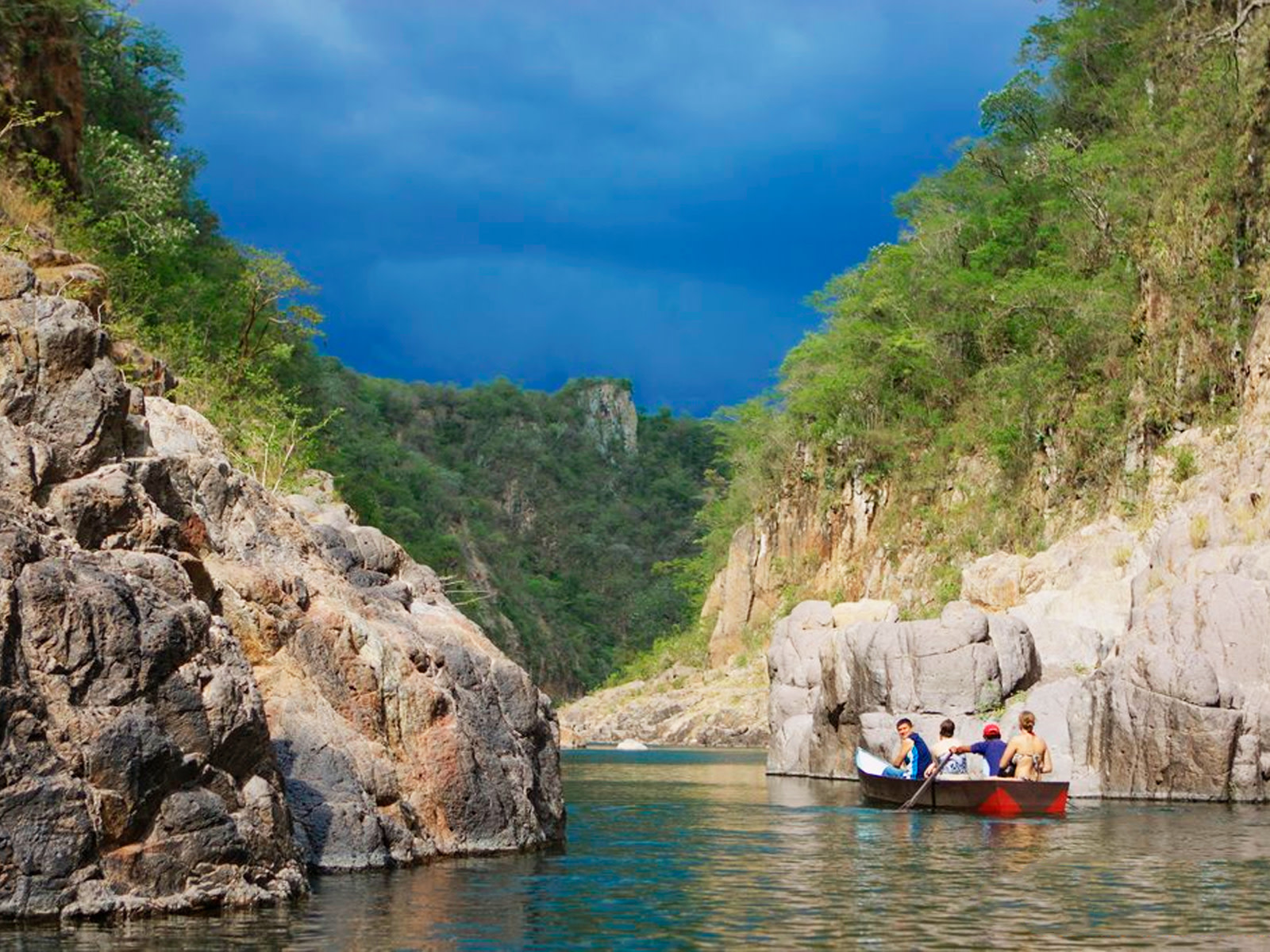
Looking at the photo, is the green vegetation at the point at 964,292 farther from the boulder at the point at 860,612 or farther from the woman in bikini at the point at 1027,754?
the woman in bikini at the point at 1027,754

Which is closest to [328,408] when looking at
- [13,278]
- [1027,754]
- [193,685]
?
[1027,754]

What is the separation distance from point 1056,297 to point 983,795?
2953cm

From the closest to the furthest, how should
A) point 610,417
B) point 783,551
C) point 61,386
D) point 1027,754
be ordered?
point 61,386 < point 1027,754 < point 783,551 < point 610,417

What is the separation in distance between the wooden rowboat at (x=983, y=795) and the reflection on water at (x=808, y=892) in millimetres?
496

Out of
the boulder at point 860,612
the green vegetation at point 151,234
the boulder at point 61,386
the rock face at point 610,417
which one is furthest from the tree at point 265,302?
the rock face at point 610,417

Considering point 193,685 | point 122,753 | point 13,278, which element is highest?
point 13,278

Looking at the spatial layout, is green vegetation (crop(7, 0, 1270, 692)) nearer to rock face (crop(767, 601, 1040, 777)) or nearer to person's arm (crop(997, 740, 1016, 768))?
rock face (crop(767, 601, 1040, 777))

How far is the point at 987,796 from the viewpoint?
2450cm

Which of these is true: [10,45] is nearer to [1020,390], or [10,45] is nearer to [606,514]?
[1020,390]

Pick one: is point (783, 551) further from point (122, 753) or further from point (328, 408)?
point (122, 753)

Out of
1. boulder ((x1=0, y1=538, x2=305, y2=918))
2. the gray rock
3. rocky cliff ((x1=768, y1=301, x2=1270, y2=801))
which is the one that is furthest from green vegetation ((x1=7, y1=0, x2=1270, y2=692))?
boulder ((x1=0, y1=538, x2=305, y2=918))

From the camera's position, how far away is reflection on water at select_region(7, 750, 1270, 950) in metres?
11.5

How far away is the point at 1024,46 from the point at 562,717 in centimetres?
3654

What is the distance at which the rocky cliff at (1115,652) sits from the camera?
26250 millimetres
